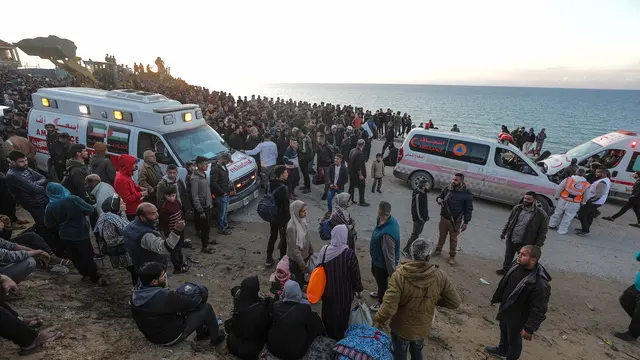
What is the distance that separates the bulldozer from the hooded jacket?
30585 millimetres

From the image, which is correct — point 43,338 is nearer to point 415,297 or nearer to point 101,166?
point 101,166

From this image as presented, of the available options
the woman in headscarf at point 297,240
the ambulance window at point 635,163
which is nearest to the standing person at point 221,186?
the woman in headscarf at point 297,240

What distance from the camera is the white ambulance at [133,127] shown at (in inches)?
287

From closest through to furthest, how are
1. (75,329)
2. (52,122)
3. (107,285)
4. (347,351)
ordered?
(347,351) < (75,329) < (107,285) < (52,122)

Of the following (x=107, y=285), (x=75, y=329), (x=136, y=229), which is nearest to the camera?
(x=75, y=329)

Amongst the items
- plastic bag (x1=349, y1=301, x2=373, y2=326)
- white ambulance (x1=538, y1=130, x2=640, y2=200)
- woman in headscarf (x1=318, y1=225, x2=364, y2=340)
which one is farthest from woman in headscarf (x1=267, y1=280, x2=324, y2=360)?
white ambulance (x1=538, y1=130, x2=640, y2=200)

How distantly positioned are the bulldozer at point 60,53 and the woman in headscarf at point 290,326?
30.0 m

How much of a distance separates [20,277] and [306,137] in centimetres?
751

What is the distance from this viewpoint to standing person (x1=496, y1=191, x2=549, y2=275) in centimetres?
551

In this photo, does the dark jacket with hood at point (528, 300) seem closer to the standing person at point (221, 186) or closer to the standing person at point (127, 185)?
the standing person at point (221, 186)

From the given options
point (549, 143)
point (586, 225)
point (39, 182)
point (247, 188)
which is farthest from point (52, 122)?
point (549, 143)

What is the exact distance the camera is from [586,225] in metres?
8.34

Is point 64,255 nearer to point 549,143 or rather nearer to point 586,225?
point 586,225

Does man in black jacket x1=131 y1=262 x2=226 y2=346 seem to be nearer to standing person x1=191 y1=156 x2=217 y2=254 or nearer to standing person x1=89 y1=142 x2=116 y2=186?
standing person x1=191 y1=156 x2=217 y2=254
